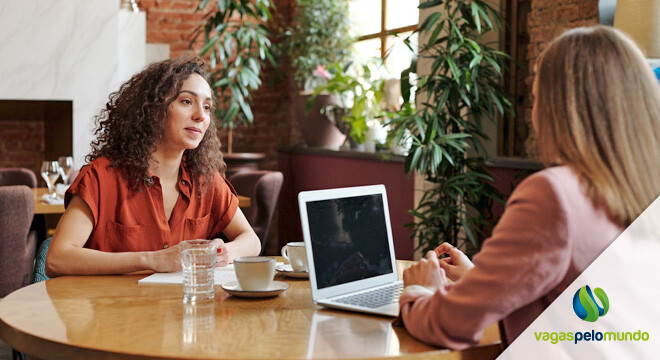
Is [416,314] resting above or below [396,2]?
below

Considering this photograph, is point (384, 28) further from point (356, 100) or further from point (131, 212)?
point (131, 212)

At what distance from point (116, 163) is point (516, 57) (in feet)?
8.39

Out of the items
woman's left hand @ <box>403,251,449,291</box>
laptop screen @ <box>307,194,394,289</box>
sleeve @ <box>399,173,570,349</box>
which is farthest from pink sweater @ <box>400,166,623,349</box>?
laptop screen @ <box>307,194,394,289</box>

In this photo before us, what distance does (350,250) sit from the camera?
168 centimetres

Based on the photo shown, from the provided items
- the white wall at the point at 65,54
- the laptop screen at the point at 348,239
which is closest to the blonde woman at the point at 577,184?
the laptop screen at the point at 348,239

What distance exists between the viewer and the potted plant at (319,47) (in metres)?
6.21

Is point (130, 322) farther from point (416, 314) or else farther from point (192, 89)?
point (192, 89)

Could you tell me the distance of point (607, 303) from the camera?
125cm

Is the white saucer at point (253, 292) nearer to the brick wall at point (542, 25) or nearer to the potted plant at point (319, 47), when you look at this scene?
the brick wall at point (542, 25)

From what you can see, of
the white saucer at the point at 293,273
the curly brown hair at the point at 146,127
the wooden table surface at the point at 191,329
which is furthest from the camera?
the curly brown hair at the point at 146,127

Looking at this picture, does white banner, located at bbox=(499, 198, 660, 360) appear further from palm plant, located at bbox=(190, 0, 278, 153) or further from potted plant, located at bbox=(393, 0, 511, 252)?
palm plant, located at bbox=(190, 0, 278, 153)

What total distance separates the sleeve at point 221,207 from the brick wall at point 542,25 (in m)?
1.99

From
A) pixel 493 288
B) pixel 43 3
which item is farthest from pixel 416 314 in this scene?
pixel 43 3

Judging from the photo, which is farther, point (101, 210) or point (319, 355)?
point (101, 210)
